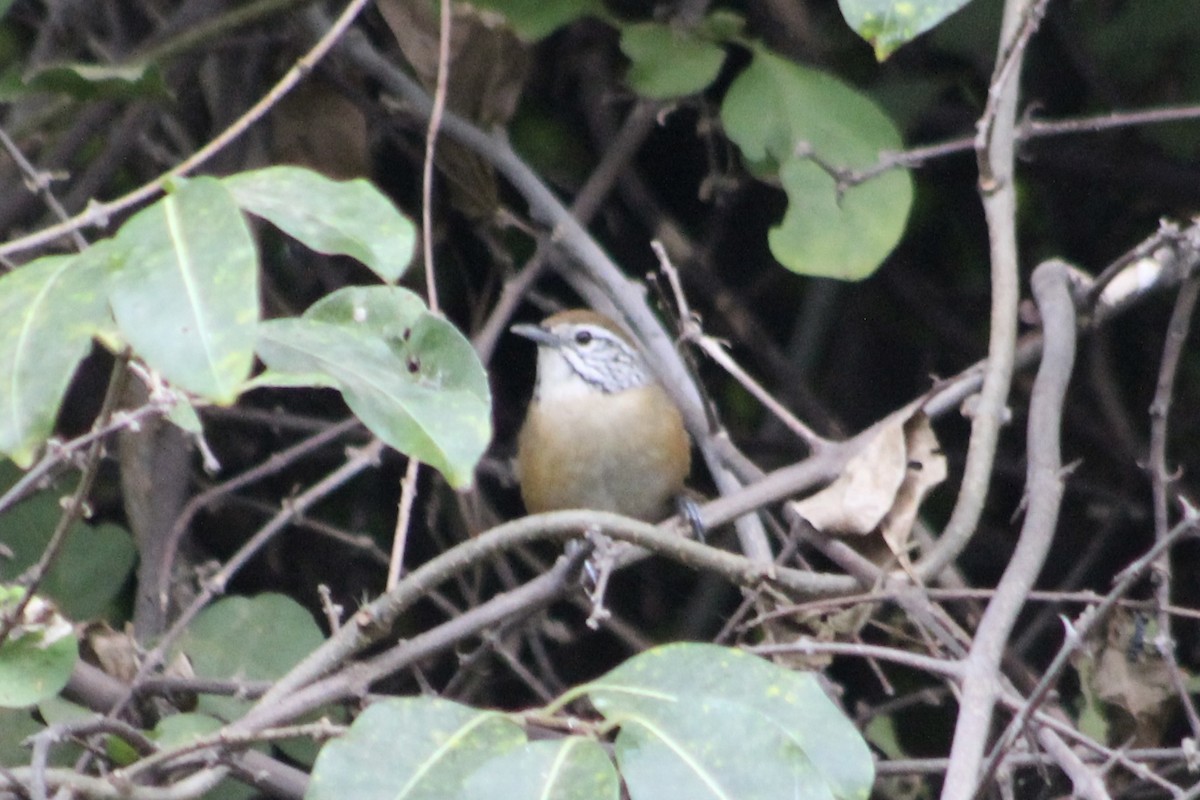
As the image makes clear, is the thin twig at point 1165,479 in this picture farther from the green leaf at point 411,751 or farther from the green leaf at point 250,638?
the green leaf at point 250,638

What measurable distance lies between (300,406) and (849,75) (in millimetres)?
1601

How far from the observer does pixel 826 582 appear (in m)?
2.51

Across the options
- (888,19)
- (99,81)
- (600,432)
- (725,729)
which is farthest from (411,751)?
(600,432)

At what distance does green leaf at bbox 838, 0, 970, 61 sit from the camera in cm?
209

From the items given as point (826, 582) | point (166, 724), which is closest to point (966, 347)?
point (826, 582)

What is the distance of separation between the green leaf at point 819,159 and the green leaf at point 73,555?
1.43 m

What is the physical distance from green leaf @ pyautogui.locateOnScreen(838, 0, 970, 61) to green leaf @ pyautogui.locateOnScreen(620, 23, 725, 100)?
1207 millimetres

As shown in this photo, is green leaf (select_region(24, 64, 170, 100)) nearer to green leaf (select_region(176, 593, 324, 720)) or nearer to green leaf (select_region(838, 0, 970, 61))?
green leaf (select_region(176, 593, 324, 720))

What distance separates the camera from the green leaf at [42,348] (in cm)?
160

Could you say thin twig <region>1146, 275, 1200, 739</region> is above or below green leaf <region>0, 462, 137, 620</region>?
above

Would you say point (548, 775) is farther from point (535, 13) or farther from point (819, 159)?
point (535, 13)

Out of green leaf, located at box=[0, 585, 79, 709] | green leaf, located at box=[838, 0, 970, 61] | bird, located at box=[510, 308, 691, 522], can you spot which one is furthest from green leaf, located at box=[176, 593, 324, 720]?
green leaf, located at box=[838, 0, 970, 61]

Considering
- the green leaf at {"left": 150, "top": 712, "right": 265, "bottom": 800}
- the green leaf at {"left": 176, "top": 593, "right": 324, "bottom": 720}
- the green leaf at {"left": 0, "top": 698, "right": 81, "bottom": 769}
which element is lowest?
the green leaf at {"left": 0, "top": 698, "right": 81, "bottom": 769}

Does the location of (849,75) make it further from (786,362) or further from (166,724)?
(166,724)
